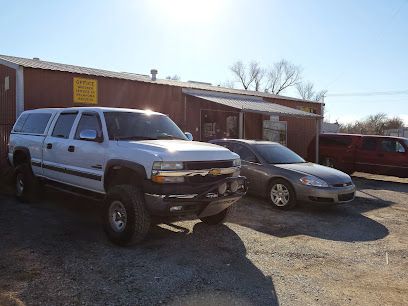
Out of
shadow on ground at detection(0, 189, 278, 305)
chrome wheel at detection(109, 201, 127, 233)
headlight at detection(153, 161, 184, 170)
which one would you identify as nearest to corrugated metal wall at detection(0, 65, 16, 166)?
shadow on ground at detection(0, 189, 278, 305)

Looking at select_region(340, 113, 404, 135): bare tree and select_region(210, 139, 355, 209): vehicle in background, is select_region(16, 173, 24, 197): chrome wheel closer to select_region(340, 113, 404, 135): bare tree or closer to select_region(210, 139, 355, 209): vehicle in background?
select_region(210, 139, 355, 209): vehicle in background

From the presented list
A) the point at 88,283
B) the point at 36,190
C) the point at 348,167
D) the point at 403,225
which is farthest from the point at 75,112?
the point at 348,167

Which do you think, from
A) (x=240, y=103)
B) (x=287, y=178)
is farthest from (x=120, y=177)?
(x=240, y=103)

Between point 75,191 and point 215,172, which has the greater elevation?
point 215,172

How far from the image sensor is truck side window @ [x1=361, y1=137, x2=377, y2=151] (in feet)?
49.5

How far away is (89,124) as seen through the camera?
6.81 m

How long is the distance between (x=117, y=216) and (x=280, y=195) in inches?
162

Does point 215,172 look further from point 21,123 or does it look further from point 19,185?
point 21,123

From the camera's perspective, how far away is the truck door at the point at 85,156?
249 inches

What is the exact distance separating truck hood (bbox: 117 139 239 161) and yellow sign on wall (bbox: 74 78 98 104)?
729 cm

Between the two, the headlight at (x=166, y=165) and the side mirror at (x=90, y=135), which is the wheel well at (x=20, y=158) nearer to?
the side mirror at (x=90, y=135)

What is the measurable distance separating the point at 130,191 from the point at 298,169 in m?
4.46

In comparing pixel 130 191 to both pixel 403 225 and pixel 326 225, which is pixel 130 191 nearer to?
pixel 326 225

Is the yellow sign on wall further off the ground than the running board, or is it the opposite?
the yellow sign on wall
